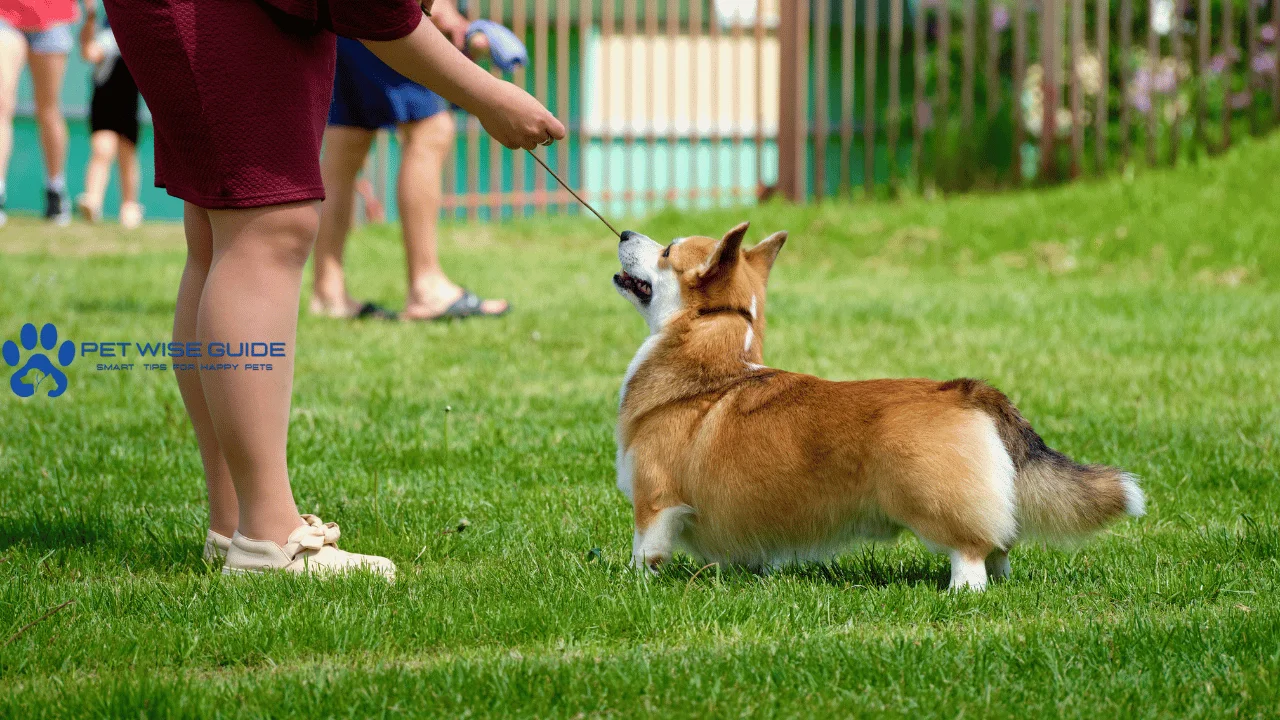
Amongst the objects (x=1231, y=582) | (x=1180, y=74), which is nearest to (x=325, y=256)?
(x=1231, y=582)

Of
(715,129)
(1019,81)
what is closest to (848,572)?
(1019,81)

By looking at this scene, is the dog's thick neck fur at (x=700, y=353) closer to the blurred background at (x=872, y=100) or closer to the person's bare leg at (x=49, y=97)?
the blurred background at (x=872, y=100)

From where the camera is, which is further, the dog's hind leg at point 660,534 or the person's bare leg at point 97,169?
the person's bare leg at point 97,169

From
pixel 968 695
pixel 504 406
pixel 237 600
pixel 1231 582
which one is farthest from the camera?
pixel 504 406

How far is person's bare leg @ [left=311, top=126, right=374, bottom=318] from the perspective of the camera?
6.57m

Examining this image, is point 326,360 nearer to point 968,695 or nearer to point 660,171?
point 968,695

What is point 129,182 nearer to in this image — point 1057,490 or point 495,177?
point 495,177

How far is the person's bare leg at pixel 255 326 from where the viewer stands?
2.77 metres

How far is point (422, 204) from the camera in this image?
6812 millimetres

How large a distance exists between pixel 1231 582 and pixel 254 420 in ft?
6.84

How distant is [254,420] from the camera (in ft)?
9.28

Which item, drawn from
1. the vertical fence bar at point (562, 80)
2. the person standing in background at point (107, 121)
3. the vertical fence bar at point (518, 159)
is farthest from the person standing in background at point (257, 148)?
the vertical fence bar at point (518, 159)

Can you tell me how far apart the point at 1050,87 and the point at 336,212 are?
21.0ft

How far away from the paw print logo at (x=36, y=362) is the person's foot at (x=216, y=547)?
228 centimetres
